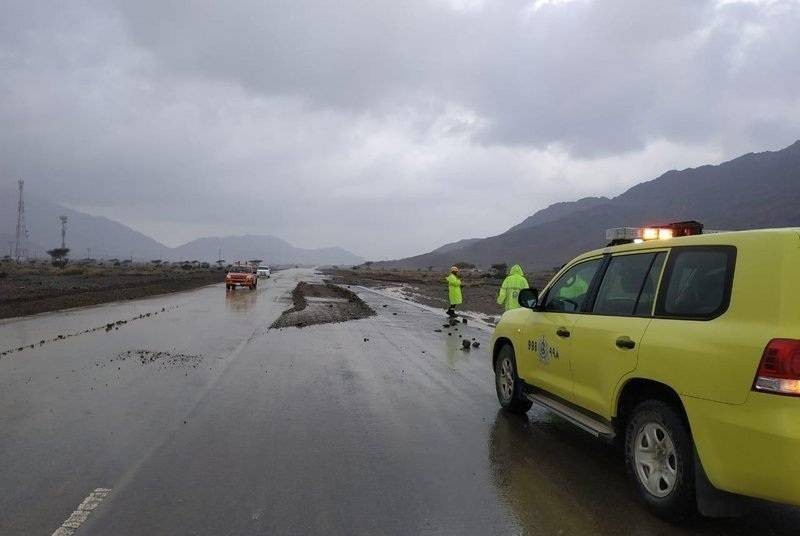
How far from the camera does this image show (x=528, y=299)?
6.41 metres

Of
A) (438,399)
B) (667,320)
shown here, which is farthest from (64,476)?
(667,320)

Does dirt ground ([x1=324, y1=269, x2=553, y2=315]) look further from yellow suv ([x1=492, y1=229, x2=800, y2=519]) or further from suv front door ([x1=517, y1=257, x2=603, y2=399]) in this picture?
yellow suv ([x1=492, y1=229, x2=800, y2=519])

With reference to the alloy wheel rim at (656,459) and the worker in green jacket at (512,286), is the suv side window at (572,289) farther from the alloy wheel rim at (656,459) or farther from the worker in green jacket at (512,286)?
the worker in green jacket at (512,286)

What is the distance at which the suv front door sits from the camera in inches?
215

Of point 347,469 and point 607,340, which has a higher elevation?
point 607,340

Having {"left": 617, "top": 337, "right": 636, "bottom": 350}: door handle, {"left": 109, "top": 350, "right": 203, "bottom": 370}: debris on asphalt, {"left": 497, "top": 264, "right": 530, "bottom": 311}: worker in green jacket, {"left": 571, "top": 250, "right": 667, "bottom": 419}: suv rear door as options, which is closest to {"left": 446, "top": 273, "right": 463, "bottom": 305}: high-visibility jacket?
{"left": 497, "top": 264, "right": 530, "bottom": 311}: worker in green jacket

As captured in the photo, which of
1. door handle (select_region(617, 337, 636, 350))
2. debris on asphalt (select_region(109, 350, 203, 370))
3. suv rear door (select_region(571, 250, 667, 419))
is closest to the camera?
door handle (select_region(617, 337, 636, 350))

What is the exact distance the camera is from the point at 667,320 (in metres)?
4.16

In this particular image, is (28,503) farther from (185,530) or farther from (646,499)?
(646,499)

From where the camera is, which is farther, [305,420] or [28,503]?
[305,420]

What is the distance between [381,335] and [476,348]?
298 cm

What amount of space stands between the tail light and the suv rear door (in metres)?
1.02

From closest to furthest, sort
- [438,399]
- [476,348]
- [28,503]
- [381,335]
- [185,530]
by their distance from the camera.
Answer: [185,530] < [28,503] < [438,399] < [476,348] < [381,335]

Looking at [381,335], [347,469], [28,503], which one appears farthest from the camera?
[381,335]
